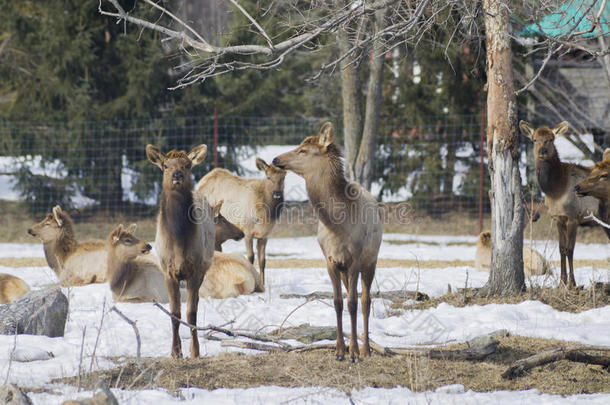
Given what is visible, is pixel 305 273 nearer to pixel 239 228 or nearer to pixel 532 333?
pixel 239 228

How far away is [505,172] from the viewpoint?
818 cm

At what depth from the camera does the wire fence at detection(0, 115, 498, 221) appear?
57.2ft

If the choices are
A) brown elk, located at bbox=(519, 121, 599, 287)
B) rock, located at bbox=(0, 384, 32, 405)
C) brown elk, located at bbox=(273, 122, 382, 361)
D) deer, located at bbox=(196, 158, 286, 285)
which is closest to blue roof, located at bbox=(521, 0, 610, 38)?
brown elk, located at bbox=(519, 121, 599, 287)

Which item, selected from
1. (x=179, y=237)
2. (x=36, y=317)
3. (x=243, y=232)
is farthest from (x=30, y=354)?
(x=243, y=232)

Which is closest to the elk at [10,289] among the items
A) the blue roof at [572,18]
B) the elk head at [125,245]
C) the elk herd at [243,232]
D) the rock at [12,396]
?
the elk herd at [243,232]

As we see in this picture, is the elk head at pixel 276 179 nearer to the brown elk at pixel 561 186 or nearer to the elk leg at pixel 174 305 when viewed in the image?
the brown elk at pixel 561 186

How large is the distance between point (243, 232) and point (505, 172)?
412 cm

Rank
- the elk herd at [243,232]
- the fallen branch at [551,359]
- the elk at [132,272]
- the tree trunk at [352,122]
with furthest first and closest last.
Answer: the tree trunk at [352,122], the elk at [132,272], the elk herd at [243,232], the fallen branch at [551,359]

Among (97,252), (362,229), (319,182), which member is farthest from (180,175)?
(97,252)

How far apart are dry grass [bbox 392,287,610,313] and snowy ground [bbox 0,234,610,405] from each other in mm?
171

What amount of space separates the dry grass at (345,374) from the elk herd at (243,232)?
12.6 inches

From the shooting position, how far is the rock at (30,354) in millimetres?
5695

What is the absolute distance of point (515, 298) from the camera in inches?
316

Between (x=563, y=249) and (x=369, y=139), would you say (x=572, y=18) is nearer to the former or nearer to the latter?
(x=563, y=249)
